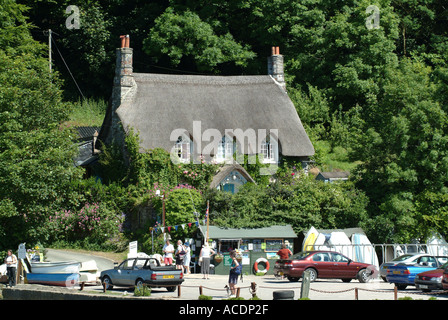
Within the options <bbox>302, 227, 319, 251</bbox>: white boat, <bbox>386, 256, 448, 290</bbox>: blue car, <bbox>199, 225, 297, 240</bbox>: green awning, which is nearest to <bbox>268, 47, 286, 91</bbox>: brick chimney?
<bbox>199, 225, 297, 240</bbox>: green awning

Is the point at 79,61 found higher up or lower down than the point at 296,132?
higher up

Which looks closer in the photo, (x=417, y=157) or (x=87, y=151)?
(x=417, y=157)

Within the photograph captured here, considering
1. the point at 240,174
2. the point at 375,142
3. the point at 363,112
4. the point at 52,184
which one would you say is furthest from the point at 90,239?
the point at 363,112

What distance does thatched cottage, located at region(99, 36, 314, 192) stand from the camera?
41.3m

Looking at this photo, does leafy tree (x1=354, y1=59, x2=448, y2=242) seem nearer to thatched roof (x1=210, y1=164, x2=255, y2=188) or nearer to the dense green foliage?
the dense green foliage

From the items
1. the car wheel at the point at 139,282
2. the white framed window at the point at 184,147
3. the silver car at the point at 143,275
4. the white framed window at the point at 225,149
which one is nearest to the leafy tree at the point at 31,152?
the white framed window at the point at 184,147

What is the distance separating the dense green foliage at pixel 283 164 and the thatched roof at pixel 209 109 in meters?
1.51

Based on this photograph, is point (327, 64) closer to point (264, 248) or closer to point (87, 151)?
point (87, 151)

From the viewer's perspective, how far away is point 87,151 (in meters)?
48.7

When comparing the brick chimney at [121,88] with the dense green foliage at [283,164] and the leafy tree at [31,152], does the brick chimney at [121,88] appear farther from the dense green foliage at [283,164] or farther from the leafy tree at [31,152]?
the leafy tree at [31,152]

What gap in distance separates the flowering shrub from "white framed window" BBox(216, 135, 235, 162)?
6999 mm

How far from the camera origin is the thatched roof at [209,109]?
4175 centimetres

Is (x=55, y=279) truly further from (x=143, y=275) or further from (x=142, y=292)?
(x=142, y=292)

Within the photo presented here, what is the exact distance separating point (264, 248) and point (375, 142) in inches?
359
